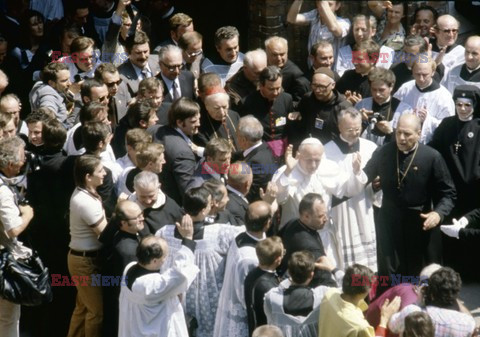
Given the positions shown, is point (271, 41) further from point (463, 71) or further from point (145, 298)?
point (145, 298)

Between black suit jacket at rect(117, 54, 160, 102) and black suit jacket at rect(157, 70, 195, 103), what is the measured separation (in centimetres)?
25

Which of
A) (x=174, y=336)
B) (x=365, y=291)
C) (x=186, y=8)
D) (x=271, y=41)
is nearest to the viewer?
(x=365, y=291)

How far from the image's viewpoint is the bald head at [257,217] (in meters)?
6.71

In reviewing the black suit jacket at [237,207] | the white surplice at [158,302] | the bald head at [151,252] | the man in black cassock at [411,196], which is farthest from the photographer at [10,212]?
the man in black cassock at [411,196]

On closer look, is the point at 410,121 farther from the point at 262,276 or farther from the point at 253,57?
the point at 262,276

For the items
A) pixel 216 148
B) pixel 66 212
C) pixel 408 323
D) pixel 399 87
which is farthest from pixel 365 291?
pixel 399 87

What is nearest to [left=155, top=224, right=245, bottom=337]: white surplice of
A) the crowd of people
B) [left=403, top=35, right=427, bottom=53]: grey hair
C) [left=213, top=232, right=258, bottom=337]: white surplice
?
the crowd of people

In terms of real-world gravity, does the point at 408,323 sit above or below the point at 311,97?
below

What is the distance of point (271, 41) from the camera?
9242 millimetres

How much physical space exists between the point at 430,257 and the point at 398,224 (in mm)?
376

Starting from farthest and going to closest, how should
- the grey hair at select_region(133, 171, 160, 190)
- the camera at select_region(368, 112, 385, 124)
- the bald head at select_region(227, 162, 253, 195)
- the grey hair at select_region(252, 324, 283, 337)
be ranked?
the camera at select_region(368, 112, 385, 124)
the bald head at select_region(227, 162, 253, 195)
the grey hair at select_region(133, 171, 160, 190)
the grey hair at select_region(252, 324, 283, 337)

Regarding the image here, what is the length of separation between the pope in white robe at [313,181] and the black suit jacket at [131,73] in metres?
1.87

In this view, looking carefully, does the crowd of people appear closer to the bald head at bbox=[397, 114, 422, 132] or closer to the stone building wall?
the bald head at bbox=[397, 114, 422, 132]

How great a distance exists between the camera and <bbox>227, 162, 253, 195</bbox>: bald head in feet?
24.3
